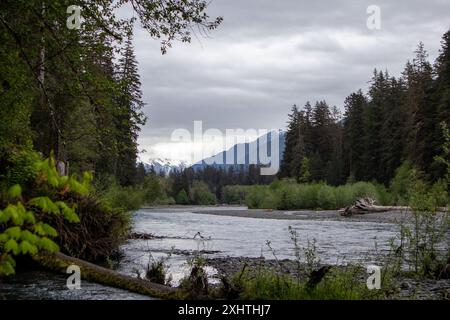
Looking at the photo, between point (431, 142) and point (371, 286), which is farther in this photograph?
point (431, 142)

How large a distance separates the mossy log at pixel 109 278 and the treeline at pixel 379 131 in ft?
106

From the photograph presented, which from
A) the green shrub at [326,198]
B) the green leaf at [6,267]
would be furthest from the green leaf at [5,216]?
the green shrub at [326,198]

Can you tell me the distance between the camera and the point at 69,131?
2453 centimetres

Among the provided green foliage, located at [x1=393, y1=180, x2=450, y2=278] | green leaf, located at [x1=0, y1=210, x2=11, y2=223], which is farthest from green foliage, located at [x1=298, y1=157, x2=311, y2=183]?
green leaf, located at [x1=0, y1=210, x2=11, y2=223]

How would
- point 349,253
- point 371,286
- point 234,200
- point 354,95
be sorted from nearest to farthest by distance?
point 371,286, point 349,253, point 354,95, point 234,200

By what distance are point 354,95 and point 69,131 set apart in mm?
59929

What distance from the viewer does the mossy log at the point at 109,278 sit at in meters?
6.45

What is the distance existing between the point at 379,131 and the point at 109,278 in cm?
6297

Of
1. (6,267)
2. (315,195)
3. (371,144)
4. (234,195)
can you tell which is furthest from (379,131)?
(234,195)

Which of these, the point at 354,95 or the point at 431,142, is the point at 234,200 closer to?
the point at 354,95

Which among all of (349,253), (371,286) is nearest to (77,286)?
(371,286)

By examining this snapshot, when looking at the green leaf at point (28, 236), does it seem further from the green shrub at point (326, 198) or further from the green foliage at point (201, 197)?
the green foliage at point (201, 197)

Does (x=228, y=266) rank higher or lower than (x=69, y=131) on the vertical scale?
lower

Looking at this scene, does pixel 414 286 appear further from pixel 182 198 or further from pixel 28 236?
pixel 182 198
